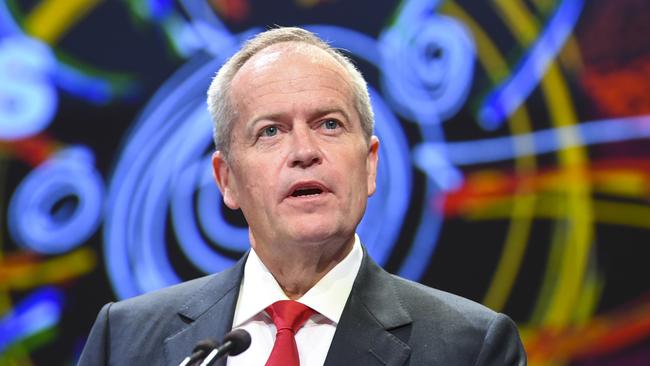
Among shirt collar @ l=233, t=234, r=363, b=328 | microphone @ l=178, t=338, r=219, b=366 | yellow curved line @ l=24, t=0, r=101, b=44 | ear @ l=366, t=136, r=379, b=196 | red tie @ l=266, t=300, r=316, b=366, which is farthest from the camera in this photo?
yellow curved line @ l=24, t=0, r=101, b=44

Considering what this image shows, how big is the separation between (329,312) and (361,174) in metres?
0.29

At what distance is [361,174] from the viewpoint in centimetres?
193

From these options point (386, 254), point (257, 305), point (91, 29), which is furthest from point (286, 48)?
point (91, 29)

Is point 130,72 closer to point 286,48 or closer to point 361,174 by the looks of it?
point 286,48

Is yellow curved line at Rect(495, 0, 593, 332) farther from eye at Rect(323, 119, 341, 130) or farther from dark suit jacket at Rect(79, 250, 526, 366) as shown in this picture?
eye at Rect(323, 119, 341, 130)

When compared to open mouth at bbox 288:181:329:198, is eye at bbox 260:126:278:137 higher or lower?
higher

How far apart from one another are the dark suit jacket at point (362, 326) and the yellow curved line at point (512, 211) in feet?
4.17

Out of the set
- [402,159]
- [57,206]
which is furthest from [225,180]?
[57,206]

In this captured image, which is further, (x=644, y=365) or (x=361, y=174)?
(x=644, y=365)

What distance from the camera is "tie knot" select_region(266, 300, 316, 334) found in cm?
187

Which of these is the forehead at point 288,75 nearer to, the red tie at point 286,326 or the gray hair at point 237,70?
the gray hair at point 237,70

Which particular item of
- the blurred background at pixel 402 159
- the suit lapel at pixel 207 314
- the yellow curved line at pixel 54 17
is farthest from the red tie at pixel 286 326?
the yellow curved line at pixel 54 17

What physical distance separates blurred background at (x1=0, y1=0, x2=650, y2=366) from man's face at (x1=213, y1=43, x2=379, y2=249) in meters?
1.20

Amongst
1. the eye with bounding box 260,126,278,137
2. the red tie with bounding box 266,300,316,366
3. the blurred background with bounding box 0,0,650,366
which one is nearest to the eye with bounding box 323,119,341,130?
the eye with bounding box 260,126,278,137
